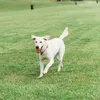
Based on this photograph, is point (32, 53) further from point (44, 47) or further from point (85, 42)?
point (44, 47)

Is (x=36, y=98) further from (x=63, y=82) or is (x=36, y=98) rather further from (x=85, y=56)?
(x=85, y=56)

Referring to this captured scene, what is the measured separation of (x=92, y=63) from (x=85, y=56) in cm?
152

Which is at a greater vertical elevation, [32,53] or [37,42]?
[37,42]

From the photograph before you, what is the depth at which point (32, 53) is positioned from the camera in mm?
14453

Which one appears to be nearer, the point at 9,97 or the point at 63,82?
the point at 9,97

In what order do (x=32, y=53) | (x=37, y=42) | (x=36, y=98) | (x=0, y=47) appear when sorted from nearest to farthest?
(x=36, y=98), (x=37, y=42), (x=32, y=53), (x=0, y=47)

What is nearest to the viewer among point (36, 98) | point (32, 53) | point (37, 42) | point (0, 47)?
point (36, 98)

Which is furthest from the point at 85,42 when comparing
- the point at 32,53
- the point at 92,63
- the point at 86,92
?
the point at 86,92

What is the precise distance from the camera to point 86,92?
8.01 m

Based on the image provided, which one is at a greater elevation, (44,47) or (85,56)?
(44,47)

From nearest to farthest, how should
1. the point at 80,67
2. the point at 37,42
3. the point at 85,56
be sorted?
the point at 37,42 → the point at 80,67 → the point at 85,56

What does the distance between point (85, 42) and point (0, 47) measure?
4.04 metres

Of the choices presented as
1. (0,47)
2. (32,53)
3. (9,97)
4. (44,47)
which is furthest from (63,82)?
(0,47)

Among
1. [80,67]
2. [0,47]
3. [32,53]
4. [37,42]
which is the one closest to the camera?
[37,42]
